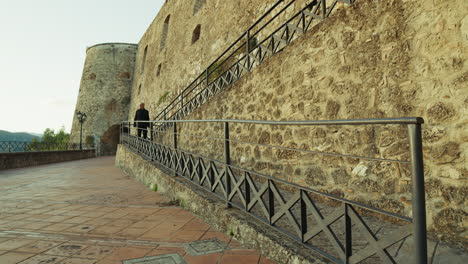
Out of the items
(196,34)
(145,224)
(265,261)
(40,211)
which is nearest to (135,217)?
(145,224)

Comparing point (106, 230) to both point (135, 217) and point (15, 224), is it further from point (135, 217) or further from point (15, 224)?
point (15, 224)

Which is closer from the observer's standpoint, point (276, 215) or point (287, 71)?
point (276, 215)

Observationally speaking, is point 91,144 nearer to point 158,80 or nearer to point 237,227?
point 158,80

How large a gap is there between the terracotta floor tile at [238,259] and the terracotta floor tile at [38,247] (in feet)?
4.85

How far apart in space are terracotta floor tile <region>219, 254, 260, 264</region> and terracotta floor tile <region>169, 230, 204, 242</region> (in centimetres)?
50

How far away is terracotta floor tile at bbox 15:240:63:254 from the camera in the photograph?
7.43ft

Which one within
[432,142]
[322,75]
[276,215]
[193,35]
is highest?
[193,35]

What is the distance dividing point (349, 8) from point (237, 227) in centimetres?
269

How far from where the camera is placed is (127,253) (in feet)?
7.25

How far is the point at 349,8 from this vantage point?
317cm

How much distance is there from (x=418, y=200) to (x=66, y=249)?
252 centimetres

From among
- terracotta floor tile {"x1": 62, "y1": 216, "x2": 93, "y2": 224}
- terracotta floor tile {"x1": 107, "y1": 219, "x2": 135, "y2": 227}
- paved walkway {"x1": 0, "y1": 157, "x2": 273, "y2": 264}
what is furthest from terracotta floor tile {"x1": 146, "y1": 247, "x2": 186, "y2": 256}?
terracotta floor tile {"x1": 62, "y1": 216, "x2": 93, "y2": 224}

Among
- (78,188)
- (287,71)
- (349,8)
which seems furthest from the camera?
(78,188)

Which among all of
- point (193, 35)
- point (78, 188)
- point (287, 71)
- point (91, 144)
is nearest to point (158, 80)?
point (193, 35)
